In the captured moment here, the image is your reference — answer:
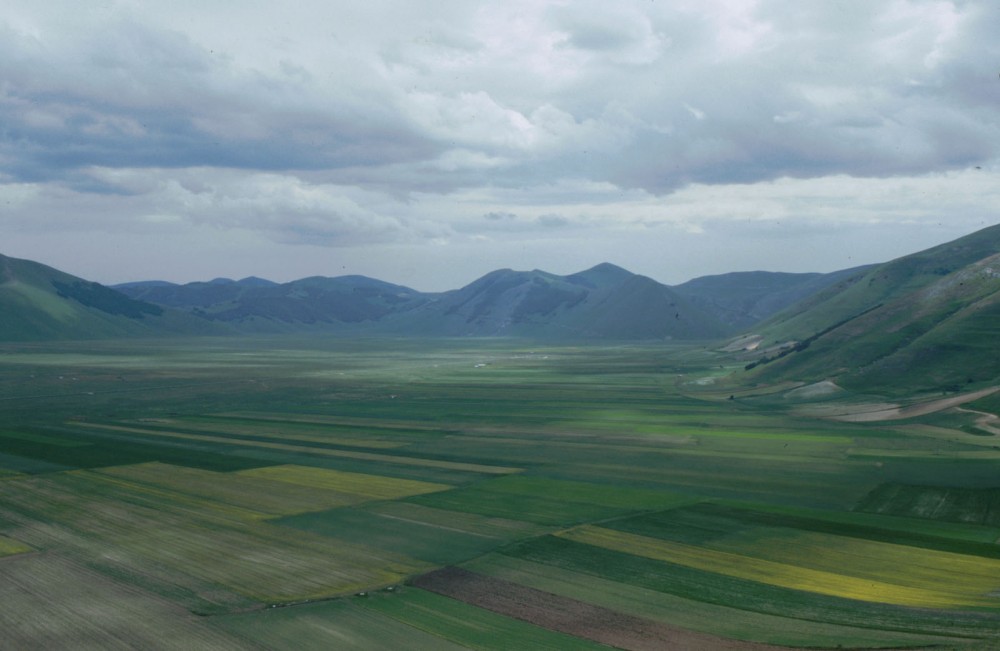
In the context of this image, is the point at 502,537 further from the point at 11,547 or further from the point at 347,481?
the point at 11,547

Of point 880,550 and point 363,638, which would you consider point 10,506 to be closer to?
point 363,638

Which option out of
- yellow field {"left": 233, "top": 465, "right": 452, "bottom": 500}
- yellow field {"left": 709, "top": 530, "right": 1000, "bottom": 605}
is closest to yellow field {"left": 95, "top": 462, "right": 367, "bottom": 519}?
yellow field {"left": 233, "top": 465, "right": 452, "bottom": 500}

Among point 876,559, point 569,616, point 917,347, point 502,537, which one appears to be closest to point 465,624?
point 569,616

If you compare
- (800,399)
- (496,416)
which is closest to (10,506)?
(496,416)

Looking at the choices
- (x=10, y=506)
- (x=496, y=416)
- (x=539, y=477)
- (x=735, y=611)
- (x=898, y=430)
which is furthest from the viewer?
(x=496, y=416)

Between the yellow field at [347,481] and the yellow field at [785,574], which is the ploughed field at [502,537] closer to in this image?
the yellow field at [785,574]
